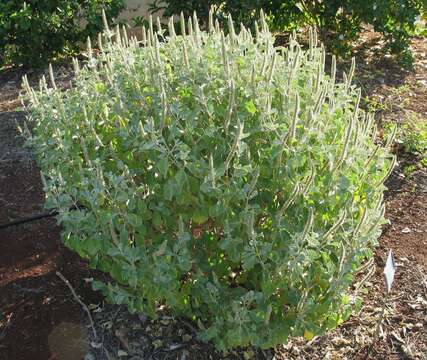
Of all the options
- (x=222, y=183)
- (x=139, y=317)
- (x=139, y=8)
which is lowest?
(x=139, y=317)

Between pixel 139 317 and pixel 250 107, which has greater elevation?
pixel 250 107

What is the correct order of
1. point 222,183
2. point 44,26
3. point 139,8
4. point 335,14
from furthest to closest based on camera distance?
point 139,8
point 335,14
point 44,26
point 222,183

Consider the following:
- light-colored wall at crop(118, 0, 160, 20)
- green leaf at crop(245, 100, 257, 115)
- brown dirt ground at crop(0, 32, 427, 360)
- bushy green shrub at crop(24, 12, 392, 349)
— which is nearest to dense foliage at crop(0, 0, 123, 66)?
light-colored wall at crop(118, 0, 160, 20)

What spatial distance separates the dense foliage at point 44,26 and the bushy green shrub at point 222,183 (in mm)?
3102

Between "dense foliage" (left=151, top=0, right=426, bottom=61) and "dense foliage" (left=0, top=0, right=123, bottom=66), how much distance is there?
0.63 m

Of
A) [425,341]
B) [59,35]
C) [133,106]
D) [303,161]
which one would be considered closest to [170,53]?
[133,106]

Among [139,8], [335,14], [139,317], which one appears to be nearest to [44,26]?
[139,8]

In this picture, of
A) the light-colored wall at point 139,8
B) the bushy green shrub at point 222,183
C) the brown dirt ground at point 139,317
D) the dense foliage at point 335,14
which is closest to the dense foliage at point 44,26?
the dense foliage at point 335,14

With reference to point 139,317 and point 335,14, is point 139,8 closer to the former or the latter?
point 335,14

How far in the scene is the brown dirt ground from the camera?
9.63 ft

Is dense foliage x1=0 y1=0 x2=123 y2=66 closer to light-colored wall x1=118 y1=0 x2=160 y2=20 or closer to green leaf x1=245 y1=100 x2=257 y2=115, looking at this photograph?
light-colored wall x1=118 y1=0 x2=160 y2=20

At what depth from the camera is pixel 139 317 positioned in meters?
3.05

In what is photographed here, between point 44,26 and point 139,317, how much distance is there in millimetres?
3461

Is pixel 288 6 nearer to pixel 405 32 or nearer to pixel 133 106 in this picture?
pixel 405 32
